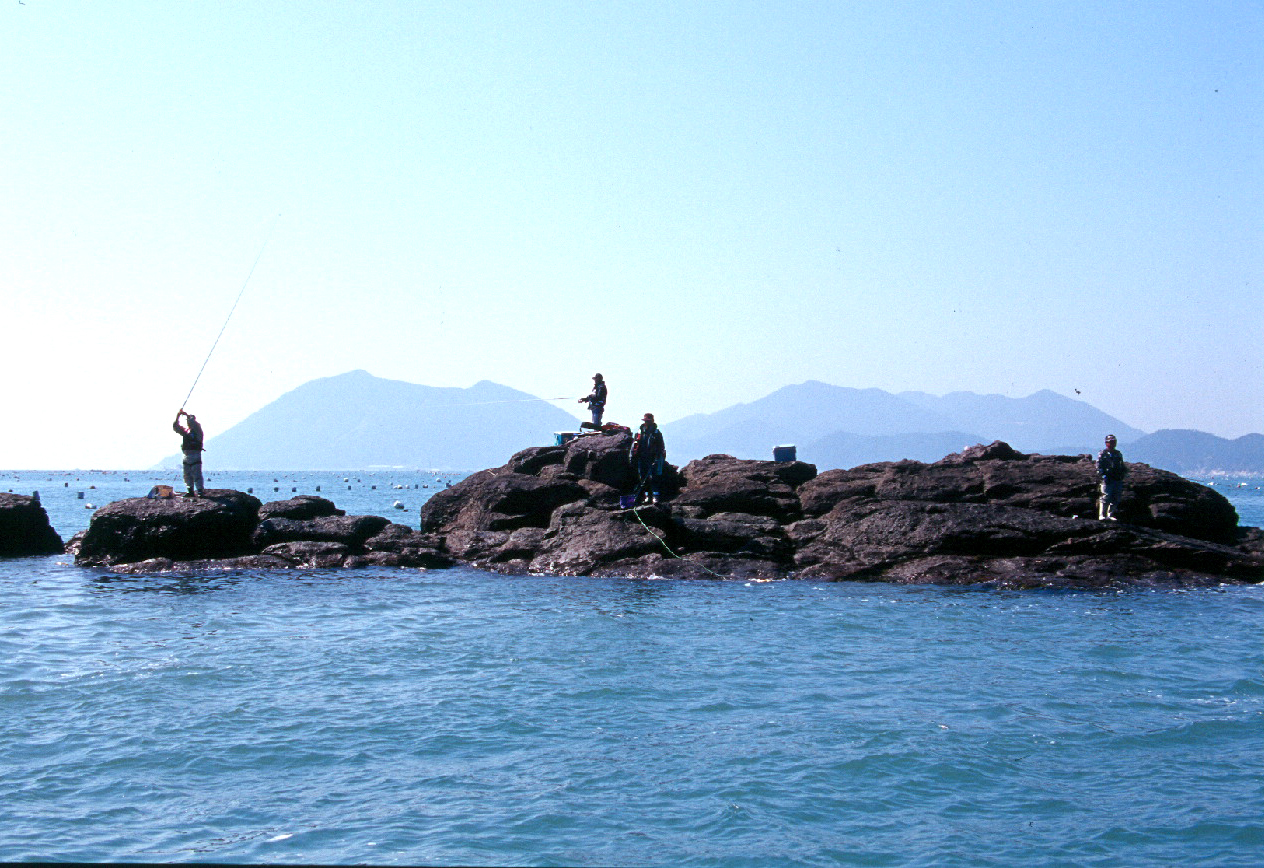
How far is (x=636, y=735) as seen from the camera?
1208cm

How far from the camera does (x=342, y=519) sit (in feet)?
104

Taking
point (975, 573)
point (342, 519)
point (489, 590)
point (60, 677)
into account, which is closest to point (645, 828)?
point (60, 677)

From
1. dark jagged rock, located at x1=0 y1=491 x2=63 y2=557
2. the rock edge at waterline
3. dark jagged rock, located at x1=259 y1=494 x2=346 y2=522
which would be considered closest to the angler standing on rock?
the rock edge at waterline

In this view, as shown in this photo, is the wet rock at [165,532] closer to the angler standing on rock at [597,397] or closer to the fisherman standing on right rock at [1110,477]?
the angler standing on rock at [597,397]

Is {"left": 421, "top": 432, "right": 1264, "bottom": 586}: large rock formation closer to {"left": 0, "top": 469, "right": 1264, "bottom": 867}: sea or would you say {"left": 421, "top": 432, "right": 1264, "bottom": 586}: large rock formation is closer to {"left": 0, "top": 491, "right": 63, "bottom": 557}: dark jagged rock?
{"left": 0, "top": 469, "right": 1264, "bottom": 867}: sea

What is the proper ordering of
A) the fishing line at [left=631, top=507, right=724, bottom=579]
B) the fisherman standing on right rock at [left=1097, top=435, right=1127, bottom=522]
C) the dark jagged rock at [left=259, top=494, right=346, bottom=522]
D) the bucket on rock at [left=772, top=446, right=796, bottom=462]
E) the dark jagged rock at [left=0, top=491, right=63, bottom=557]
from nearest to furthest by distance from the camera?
1. the fisherman standing on right rock at [left=1097, top=435, right=1127, bottom=522]
2. the fishing line at [left=631, top=507, right=724, bottom=579]
3. the dark jagged rock at [left=259, top=494, right=346, bottom=522]
4. the dark jagged rock at [left=0, top=491, right=63, bottom=557]
5. the bucket on rock at [left=772, top=446, right=796, bottom=462]

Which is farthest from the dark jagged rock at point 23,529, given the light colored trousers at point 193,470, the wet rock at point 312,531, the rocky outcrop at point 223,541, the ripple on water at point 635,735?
the ripple on water at point 635,735

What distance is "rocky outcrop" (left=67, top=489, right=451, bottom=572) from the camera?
2866 centimetres

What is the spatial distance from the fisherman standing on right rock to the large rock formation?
595mm

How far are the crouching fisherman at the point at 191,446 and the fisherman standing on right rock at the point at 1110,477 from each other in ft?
85.6

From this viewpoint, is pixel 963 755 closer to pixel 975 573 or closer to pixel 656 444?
pixel 975 573

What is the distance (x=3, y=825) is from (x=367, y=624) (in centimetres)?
1090

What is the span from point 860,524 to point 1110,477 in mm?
6912

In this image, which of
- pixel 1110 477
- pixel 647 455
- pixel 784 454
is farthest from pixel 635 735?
pixel 784 454
